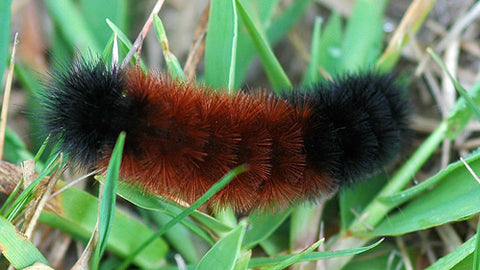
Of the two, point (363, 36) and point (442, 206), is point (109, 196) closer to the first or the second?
point (442, 206)

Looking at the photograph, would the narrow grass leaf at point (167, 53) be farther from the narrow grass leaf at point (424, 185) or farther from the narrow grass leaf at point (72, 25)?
the narrow grass leaf at point (424, 185)

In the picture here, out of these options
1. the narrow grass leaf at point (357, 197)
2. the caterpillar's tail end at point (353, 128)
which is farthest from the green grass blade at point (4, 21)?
the narrow grass leaf at point (357, 197)

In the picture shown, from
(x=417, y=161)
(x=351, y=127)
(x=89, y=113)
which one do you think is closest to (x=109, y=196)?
(x=89, y=113)

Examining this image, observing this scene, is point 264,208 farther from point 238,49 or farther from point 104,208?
point 238,49

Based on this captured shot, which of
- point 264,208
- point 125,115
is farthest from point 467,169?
point 125,115

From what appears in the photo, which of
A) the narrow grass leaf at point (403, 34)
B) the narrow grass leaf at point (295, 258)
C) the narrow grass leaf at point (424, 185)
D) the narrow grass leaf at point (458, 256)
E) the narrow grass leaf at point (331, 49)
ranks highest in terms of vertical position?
the narrow grass leaf at point (331, 49)
